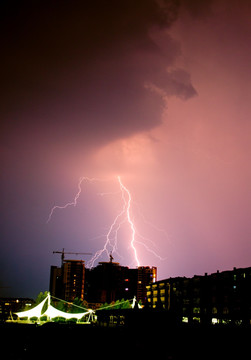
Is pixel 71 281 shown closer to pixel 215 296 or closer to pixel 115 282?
pixel 115 282

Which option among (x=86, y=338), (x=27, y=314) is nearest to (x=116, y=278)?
(x=27, y=314)

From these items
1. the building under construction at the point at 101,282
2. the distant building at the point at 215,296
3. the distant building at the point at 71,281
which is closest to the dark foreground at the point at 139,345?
the distant building at the point at 215,296

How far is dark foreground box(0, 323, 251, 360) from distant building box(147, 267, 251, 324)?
2408 cm

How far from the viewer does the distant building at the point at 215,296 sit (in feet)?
175

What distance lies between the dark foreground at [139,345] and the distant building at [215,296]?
79.0ft

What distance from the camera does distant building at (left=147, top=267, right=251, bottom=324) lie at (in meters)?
53.3

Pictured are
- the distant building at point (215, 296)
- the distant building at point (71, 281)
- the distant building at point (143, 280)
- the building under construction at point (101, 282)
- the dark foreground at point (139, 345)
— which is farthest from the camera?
the distant building at point (143, 280)

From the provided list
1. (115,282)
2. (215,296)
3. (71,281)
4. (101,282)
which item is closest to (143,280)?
(115,282)

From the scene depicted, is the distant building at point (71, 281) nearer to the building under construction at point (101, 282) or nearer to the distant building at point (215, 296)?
the building under construction at point (101, 282)

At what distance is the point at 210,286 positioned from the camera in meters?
63.2

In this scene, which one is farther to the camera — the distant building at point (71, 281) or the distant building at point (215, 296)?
the distant building at point (71, 281)

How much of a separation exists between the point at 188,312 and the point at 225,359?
56.2 meters

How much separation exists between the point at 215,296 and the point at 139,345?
48389mm

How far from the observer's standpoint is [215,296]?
61062 mm
